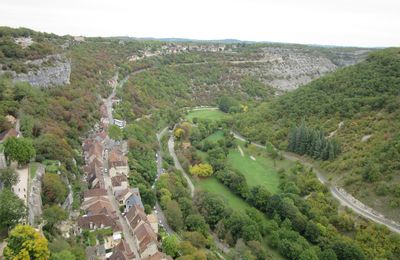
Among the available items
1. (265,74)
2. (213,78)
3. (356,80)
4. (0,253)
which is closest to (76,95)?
(0,253)

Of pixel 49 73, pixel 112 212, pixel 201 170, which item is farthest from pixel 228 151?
pixel 112 212

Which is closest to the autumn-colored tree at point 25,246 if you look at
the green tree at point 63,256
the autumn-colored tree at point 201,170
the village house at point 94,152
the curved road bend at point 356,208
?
the green tree at point 63,256

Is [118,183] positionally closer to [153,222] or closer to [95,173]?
[95,173]

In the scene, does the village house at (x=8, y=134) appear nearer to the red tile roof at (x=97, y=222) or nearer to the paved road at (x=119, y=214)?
the red tile roof at (x=97, y=222)

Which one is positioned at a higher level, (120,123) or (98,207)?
(120,123)

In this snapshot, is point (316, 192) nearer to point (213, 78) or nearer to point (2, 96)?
point (2, 96)

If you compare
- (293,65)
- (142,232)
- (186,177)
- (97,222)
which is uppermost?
(293,65)

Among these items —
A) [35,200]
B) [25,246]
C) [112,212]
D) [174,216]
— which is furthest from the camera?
[174,216]

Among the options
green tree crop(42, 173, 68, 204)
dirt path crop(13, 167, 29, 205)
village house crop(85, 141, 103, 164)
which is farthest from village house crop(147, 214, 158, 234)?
village house crop(85, 141, 103, 164)
